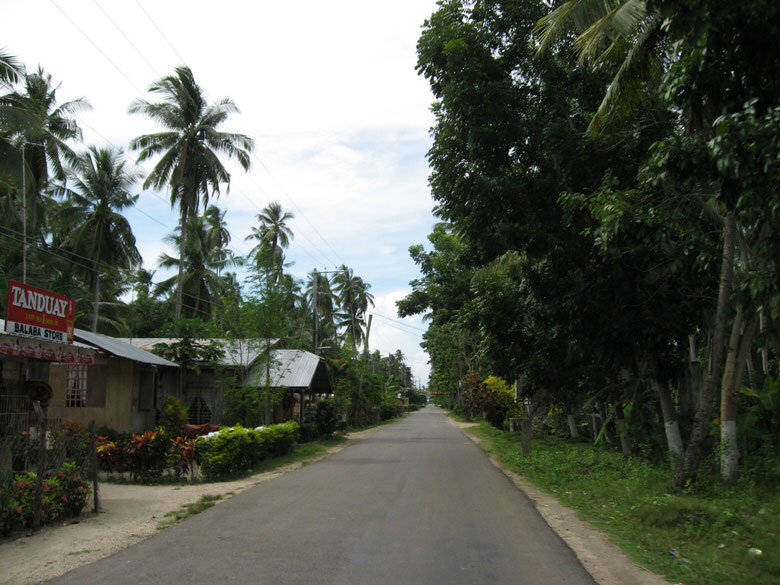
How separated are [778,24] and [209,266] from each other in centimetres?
3993

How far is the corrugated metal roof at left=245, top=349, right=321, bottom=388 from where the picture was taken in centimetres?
2436

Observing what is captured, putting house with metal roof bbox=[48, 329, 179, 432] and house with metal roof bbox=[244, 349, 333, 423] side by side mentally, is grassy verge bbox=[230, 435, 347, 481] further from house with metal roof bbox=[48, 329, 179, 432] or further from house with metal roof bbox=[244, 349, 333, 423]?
house with metal roof bbox=[48, 329, 179, 432]

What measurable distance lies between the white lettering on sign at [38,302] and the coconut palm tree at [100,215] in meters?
21.2

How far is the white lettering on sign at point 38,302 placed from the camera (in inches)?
399

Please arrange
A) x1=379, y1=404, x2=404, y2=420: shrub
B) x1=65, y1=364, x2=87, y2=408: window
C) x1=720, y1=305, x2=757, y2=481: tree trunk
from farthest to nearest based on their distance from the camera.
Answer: x1=379, y1=404, x2=404, y2=420: shrub < x1=65, y1=364, x2=87, y2=408: window < x1=720, y1=305, x2=757, y2=481: tree trunk

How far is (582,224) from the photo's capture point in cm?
1272

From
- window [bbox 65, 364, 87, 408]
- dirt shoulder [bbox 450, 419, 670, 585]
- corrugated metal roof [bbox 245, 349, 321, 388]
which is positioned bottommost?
dirt shoulder [bbox 450, 419, 670, 585]

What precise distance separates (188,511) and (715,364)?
848cm

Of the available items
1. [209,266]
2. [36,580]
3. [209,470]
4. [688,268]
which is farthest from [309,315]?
[36,580]

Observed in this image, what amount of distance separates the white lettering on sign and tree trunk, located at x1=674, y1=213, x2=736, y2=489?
11063 mm

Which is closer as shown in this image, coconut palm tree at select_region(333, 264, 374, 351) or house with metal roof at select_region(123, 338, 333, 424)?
house with metal roof at select_region(123, 338, 333, 424)

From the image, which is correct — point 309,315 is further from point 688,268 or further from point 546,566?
point 546,566

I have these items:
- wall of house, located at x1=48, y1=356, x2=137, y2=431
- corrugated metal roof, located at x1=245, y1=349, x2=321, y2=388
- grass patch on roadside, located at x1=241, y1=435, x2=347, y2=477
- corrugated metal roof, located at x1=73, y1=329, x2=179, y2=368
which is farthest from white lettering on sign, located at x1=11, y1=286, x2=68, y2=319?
corrugated metal roof, located at x1=245, y1=349, x2=321, y2=388

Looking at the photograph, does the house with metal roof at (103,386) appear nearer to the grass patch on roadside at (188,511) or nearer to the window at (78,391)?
the window at (78,391)
